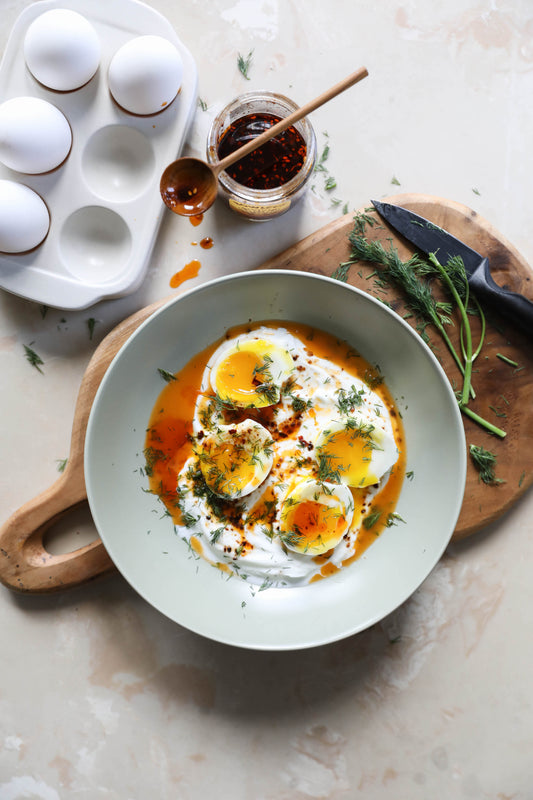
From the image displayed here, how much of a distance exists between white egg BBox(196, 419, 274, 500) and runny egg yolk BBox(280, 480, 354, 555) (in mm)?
158

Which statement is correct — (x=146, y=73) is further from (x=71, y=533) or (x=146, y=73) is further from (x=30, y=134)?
(x=71, y=533)

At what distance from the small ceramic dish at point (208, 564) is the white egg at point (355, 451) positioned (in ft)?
0.34

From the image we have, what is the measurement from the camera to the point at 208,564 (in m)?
1.98

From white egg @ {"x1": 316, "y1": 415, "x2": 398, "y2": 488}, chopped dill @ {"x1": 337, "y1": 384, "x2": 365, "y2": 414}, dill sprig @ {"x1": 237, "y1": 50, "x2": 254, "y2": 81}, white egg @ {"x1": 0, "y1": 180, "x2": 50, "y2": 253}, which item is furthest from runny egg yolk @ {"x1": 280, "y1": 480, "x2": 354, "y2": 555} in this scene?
dill sprig @ {"x1": 237, "y1": 50, "x2": 254, "y2": 81}

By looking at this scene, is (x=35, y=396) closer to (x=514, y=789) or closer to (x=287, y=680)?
(x=287, y=680)

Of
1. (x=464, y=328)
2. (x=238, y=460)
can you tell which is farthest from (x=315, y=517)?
(x=464, y=328)

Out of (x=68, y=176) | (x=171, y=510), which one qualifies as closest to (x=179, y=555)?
(x=171, y=510)

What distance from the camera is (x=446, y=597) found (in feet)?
A: 6.96

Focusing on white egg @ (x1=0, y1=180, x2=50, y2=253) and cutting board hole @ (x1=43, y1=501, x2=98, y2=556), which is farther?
cutting board hole @ (x1=43, y1=501, x2=98, y2=556)

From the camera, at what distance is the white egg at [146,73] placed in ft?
5.79

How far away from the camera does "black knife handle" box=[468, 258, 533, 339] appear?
1873mm

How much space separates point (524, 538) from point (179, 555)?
4.39ft

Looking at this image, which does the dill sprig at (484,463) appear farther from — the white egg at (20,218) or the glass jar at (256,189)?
the white egg at (20,218)

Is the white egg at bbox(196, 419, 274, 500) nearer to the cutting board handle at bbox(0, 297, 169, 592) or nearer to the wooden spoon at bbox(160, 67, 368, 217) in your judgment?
the cutting board handle at bbox(0, 297, 169, 592)
